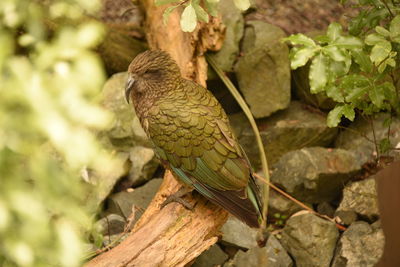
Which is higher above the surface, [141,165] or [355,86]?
[355,86]

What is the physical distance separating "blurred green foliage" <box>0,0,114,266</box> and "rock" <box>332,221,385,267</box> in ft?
9.00

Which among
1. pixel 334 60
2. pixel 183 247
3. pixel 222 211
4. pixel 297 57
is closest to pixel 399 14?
pixel 334 60

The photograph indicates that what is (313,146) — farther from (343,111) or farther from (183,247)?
(183,247)

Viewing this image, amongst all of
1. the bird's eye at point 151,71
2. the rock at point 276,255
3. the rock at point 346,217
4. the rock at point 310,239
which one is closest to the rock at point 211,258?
the rock at point 276,255

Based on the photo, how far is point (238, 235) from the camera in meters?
3.84

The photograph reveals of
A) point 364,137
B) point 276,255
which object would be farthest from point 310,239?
point 364,137

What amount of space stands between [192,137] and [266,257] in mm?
1252

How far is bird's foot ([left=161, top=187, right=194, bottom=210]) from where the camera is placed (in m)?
2.95

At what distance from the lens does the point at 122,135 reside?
4445mm

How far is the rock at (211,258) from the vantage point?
3658mm

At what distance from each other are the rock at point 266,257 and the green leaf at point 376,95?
56.3 inches

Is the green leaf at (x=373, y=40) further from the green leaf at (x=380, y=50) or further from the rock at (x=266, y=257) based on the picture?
the rock at (x=266, y=257)

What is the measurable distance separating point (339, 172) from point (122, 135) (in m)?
1.88

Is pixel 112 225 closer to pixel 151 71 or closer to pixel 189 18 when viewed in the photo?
pixel 151 71
